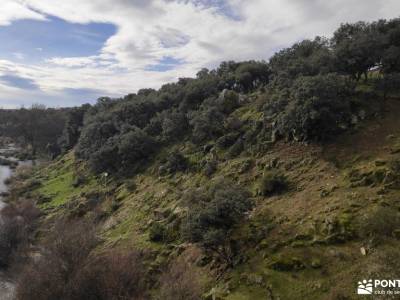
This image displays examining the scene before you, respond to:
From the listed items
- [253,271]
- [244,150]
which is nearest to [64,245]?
[253,271]

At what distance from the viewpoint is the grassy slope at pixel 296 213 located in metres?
18.8

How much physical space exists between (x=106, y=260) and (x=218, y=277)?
748 centimetres

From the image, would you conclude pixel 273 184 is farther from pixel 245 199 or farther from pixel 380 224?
pixel 380 224

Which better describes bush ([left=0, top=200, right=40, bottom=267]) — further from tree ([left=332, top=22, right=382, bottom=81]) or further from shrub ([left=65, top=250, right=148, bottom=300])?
tree ([left=332, top=22, right=382, bottom=81])

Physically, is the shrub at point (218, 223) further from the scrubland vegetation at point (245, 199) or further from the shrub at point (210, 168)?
the shrub at point (210, 168)

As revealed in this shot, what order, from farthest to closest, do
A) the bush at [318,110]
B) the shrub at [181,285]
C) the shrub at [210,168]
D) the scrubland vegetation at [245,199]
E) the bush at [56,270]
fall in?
the shrub at [210,168] → the bush at [318,110] → the bush at [56,270] → the scrubland vegetation at [245,199] → the shrub at [181,285]

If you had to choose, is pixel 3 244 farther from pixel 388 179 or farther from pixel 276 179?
pixel 388 179

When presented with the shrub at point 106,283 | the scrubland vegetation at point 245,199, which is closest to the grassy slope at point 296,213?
the scrubland vegetation at point 245,199

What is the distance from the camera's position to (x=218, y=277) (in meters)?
22.0

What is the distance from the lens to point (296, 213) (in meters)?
24.3

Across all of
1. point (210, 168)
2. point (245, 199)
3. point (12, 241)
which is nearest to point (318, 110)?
point (245, 199)

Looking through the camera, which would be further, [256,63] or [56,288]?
[256,63]

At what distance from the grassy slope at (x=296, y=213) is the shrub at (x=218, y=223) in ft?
5.31

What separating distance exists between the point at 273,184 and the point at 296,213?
4.50 m
